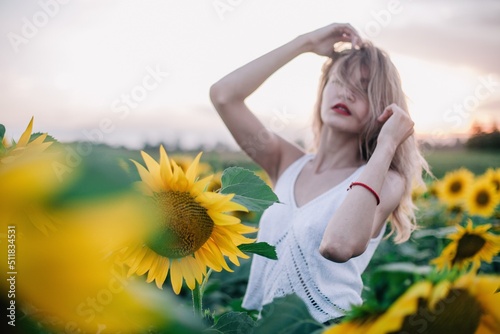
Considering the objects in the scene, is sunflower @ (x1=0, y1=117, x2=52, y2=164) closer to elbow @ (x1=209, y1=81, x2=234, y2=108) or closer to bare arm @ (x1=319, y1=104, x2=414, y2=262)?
bare arm @ (x1=319, y1=104, x2=414, y2=262)

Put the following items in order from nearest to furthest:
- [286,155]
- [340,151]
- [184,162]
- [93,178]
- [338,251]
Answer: [93,178] → [338,251] → [340,151] → [286,155] → [184,162]

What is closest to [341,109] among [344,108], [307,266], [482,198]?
[344,108]

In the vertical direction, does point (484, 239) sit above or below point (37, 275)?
below

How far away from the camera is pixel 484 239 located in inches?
73.5

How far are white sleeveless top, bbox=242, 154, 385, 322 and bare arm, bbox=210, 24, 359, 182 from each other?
0.25 m

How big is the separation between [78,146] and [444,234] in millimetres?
2025

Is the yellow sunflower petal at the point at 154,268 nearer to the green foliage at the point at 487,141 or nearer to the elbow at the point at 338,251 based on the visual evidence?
the elbow at the point at 338,251

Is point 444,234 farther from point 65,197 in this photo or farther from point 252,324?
point 65,197

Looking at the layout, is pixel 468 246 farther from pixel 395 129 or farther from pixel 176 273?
pixel 176 273

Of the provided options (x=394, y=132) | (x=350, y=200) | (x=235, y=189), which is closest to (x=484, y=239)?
(x=394, y=132)

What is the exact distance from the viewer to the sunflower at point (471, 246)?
73.0 inches

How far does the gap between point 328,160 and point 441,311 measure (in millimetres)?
1410

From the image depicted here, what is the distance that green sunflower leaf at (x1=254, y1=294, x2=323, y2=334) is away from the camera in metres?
0.30

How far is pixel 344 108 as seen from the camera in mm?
1517
